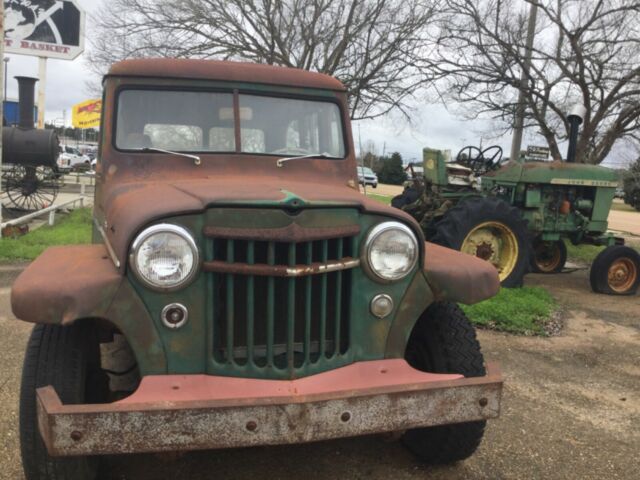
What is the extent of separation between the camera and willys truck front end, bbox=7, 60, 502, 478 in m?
2.21

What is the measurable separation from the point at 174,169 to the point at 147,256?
3.90 ft

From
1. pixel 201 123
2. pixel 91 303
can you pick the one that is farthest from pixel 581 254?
pixel 91 303

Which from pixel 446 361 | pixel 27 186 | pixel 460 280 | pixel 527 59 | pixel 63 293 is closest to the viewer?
pixel 63 293

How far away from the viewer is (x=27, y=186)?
13.1 metres

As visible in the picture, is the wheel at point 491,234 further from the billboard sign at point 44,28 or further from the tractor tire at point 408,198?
the billboard sign at point 44,28

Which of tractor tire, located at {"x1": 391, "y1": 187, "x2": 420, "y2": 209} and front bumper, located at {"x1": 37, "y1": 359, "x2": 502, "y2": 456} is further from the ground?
tractor tire, located at {"x1": 391, "y1": 187, "x2": 420, "y2": 209}

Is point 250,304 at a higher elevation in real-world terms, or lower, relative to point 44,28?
lower

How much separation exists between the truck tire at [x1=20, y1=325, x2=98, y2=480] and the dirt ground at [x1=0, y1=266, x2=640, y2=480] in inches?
18.2

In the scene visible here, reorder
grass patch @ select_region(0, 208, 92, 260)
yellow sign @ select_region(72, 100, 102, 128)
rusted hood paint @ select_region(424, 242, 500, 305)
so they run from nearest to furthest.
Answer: rusted hood paint @ select_region(424, 242, 500, 305) → grass patch @ select_region(0, 208, 92, 260) → yellow sign @ select_region(72, 100, 102, 128)

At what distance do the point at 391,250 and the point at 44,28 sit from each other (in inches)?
407

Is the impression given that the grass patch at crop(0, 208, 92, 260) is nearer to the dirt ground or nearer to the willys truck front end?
the dirt ground

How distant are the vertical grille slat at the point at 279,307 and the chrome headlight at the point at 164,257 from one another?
10cm

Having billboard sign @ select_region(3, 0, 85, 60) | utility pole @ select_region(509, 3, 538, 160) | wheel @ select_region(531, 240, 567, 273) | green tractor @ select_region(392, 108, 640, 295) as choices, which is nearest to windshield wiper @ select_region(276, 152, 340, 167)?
green tractor @ select_region(392, 108, 640, 295)

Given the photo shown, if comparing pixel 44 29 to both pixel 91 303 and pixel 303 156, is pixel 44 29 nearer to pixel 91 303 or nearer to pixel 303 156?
pixel 303 156
